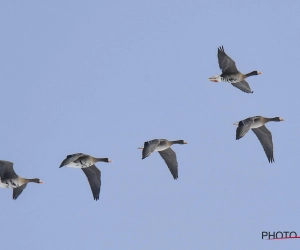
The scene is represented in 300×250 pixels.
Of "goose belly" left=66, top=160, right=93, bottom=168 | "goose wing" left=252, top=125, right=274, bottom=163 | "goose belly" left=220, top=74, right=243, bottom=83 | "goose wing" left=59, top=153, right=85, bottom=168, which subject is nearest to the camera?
"goose wing" left=59, top=153, right=85, bottom=168

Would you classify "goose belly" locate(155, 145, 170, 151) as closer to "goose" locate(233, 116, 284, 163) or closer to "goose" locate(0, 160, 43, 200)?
"goose" locate(233, 116, 284, 163)

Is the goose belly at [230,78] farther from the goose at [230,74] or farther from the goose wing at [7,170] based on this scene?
the goose wing at [7,170]

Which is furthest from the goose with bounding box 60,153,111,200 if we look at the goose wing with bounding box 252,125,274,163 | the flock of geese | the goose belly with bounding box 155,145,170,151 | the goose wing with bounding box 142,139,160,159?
the goose wing with bounding box 252,125,274,163

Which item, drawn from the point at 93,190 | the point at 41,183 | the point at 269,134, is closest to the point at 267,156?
the point at 269,134

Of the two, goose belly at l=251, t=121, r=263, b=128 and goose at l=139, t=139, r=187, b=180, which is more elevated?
goose belly at l=251, t=121, r=263, b=128

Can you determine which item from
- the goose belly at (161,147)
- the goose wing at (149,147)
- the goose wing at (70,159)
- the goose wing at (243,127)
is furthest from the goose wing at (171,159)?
the goose wing at (70,159)

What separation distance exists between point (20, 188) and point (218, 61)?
950 centimetres

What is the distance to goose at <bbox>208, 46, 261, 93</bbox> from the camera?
31.7 m

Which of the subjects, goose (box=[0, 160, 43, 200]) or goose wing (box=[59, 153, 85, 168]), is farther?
goose (box=[0, 160, 43, 200])

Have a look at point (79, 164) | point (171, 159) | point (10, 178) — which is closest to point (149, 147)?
point (79, 164)

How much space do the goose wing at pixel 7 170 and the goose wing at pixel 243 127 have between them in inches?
343

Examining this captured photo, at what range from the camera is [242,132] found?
2936 centimetres

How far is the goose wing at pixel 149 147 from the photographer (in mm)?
29323

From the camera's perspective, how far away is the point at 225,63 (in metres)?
31.9
